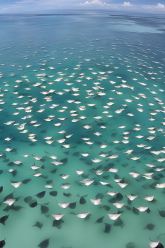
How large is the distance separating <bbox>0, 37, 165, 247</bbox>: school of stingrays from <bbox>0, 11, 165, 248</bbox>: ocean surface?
0.03 meters

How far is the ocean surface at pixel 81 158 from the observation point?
425 centimetres

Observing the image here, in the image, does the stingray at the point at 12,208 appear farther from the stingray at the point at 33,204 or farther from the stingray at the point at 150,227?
the stingray at the point at 150,227

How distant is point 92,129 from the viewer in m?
7.82

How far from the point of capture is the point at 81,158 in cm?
631

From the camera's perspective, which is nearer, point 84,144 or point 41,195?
point 41,195

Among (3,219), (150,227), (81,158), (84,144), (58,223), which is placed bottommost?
(150,227)

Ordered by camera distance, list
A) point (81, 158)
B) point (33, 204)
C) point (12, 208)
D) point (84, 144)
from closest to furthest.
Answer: point (12, 208)
point (33, 204)
point (81, 158)
point (84, 144)

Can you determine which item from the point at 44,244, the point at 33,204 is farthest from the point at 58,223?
the point at 33,204

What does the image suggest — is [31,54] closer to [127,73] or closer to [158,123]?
[127,73]

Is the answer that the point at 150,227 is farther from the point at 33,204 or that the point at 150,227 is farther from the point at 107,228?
the point at 33,204

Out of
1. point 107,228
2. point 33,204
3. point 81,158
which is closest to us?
point 107,228

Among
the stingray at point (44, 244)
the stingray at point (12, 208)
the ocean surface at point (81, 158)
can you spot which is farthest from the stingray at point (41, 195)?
the stingray at point (44, 244)

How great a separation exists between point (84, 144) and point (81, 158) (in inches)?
32.4

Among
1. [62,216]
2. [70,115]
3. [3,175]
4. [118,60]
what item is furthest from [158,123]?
[118,60]
